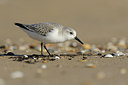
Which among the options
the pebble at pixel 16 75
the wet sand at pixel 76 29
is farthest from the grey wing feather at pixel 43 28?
the pebble at pixel 16 75

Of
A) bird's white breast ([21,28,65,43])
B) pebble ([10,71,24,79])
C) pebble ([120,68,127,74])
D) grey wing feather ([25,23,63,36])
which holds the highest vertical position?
grey wing feather ([25,23,63,36])

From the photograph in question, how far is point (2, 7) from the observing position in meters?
17.5

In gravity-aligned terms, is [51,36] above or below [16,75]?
above

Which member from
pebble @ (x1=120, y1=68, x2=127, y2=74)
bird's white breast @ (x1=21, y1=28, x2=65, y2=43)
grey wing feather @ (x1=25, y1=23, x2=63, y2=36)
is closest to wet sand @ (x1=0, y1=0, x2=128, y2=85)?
pebble @ (x1=120, y1=68, x2=127, y2=74)

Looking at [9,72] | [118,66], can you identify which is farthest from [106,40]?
[9,72]

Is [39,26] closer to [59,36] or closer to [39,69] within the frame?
[59,36]

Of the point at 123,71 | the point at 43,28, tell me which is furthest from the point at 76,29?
the point at 123,71

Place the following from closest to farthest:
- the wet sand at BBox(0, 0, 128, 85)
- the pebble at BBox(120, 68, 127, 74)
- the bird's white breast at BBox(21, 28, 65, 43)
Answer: the wet sand at BBox(0, 0, 128, 85) → the pebble at BBox(120, 68, 127, 74) → the bird's white breast at BBox(21, 28, 65, 43)

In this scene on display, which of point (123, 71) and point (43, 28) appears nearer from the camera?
point (123, 71)

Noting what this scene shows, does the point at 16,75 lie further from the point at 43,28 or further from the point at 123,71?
the point at 43,28

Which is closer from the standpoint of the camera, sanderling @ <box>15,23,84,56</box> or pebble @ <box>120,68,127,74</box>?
pebble @ <box>120,68,127,74</box>

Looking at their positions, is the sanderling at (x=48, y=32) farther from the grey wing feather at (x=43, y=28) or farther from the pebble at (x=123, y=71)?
the pebble at (x=123, y=71)

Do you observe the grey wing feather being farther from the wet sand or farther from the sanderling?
the wet sand

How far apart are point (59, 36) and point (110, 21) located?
7.72 metres
